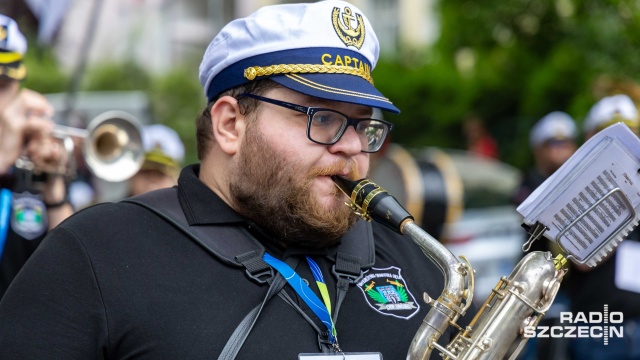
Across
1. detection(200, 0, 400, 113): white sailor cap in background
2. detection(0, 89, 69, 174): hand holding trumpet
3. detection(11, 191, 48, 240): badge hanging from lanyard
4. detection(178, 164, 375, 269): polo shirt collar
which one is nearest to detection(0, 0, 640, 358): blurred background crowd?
detection(0, 89, 69, 174): hand holding trumpet

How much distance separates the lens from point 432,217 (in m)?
7.45

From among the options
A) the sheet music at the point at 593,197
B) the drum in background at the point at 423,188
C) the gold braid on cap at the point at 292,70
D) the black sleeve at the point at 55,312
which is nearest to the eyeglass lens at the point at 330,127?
the gold braid on cap at the point at 292,70

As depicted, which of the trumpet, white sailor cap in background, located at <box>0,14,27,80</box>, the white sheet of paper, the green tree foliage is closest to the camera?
white sailor cap in background, located at <box>0,14,27,80</box>

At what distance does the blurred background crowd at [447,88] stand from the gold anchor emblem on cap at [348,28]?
7.55ft

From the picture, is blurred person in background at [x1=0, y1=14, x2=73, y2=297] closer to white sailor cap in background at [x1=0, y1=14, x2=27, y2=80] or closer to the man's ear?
white sailor cap in background at [x1=0, y1=14, x2=27, y2=80]

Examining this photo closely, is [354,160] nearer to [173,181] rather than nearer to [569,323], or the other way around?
[569,323]

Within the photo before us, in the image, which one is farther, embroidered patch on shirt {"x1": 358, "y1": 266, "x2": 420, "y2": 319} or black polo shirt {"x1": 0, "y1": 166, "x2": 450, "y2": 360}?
embroidered patch on shirt {"x1": 358, "y1": 266, "x2": 420, "y2": 319}

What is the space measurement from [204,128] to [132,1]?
9.13 m

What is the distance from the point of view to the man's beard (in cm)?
250

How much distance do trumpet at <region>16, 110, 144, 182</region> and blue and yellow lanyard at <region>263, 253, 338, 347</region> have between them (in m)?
2.17

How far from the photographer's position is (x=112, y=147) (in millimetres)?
4582

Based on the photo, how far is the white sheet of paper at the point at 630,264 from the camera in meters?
4.79

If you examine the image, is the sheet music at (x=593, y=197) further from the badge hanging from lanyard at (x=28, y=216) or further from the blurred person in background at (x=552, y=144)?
the blurred person in background at (x=552, y=144)

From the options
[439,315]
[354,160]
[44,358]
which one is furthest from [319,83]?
[44,358]
